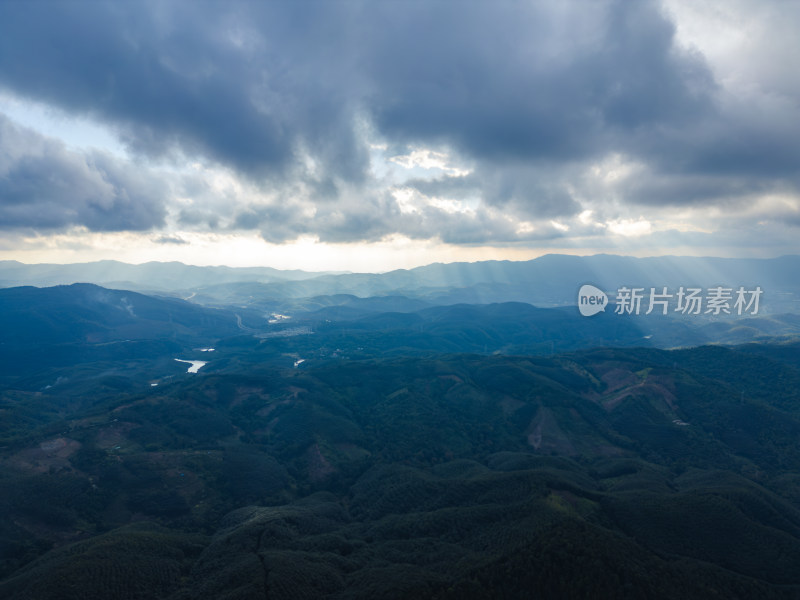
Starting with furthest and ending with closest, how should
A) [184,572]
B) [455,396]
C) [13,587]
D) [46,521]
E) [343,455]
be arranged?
[455,396] → [343,455] → [46,521] → [184,572] → [13,587]

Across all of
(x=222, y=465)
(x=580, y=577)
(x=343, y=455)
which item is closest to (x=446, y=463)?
(x=343, y=455)

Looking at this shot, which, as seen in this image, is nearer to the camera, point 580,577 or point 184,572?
point 580,577

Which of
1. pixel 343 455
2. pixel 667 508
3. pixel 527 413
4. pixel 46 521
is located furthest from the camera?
pixel 527 413

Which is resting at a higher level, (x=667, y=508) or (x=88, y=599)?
(x=667, y=508)

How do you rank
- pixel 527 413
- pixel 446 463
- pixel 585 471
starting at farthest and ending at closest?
pixel 527 413, pixel 446 463, pixel 585 471

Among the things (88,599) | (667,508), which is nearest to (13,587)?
(88,599)

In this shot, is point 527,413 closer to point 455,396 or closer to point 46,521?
point 455,396

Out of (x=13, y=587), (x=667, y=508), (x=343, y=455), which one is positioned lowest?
(x=343, y=455)

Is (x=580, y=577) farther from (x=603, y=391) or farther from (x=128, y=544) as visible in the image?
(x=603, y=391)

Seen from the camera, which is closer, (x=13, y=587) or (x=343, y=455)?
(x=13, y=587)
